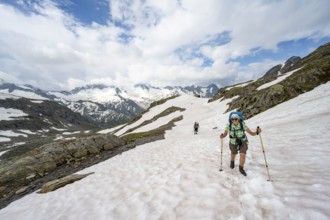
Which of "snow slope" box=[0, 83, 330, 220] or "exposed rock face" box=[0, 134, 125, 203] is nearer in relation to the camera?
"snow slope" box=[0, 83, 330, 220]

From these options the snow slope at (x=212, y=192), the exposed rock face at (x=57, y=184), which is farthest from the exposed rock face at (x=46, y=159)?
the snow slope at (x=212, y=192)

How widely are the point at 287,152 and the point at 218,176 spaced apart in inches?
221

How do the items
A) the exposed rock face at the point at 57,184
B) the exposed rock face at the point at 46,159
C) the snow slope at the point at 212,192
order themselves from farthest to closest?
the exposed rock face at the point at 46,159 → the exposed rock face at the point at 57,184 → the snow slope at the point at 212,192

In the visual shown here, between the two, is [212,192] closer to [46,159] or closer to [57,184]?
[57,184]

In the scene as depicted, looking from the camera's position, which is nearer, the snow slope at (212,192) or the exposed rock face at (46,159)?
the snow slope at (212,192)

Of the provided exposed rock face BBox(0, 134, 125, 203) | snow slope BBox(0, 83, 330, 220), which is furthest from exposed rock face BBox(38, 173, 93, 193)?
exposed rock face BBox(0, 134, 125, 203)

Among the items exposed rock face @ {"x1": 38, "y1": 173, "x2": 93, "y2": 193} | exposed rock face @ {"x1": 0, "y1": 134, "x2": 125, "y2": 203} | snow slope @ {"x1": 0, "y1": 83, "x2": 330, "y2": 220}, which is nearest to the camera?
snow slope @ {"x1": 0, "y1": 83, "x2": 330, "y2": 220}

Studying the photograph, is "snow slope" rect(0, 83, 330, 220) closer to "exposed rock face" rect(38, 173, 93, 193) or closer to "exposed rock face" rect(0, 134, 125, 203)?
"exposed rock face" rect(38, 173, 93, 193)

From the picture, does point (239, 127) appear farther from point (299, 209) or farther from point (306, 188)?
point (299, 209)

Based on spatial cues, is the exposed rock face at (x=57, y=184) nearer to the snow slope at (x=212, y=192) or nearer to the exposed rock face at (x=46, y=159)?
the snow slope at (x=212, y=192)

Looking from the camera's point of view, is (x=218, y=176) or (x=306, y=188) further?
(x=218, y=176)

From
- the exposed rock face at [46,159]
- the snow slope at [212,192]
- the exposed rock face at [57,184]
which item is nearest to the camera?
the snow slope at [212,192]

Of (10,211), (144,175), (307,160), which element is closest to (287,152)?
(307,160)

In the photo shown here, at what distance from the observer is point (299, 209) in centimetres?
668
